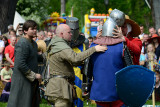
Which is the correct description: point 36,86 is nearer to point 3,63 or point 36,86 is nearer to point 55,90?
point 55,90

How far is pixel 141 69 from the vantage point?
178 inches

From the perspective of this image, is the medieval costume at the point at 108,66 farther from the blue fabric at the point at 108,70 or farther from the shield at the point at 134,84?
the shield at the point at 134,84

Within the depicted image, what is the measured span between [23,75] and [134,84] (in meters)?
2.04

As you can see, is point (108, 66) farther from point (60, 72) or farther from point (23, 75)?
point (23, 75)

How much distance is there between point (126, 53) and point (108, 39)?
0.31 m

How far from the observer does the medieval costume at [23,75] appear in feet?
18.9

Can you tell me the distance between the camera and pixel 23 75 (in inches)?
231

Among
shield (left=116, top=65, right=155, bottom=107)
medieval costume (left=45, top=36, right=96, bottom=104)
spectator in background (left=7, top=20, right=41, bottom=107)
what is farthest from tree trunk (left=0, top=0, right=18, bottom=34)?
shield (left=116, top=65, right=155, bottom=107)

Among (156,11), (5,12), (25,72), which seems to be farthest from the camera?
(156,11)

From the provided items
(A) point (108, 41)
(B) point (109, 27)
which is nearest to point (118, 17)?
(B) point (109, 27)

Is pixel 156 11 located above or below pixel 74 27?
above

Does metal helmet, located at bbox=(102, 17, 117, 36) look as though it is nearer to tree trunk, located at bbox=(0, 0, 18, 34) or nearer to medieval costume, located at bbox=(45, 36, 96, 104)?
medieval costume, located at bbox=(45, 36, 96, 104)

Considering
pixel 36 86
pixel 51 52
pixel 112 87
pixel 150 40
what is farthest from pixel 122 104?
pixel 150 40

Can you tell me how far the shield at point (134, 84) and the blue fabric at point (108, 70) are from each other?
5.3 inches
